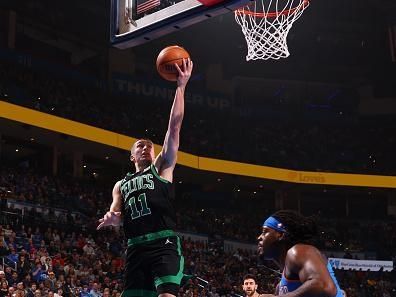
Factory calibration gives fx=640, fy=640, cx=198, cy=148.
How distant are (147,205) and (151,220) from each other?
0.12 meters

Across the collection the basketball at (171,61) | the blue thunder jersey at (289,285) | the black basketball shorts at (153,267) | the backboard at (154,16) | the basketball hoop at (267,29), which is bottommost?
the blue thunder jersey at (289,285)

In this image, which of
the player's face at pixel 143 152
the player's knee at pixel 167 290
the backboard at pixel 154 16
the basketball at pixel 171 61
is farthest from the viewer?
the backboard at pixel 154 16

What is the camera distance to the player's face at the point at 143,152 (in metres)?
5.05

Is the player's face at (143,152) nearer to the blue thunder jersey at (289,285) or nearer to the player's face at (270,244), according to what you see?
the player's face at (270,244)

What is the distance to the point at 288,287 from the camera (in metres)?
3.59

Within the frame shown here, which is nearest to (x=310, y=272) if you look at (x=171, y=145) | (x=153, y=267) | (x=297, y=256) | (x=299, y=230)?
(x=297, y=256)

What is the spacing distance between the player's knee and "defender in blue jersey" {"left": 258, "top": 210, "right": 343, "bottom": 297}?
950 millimetres

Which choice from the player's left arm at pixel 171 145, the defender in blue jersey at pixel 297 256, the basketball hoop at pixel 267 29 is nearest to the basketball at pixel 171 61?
the player's left arm at pixel 171 145

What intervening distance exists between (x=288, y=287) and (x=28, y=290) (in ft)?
32.7

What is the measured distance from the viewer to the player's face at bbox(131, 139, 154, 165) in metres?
5.05

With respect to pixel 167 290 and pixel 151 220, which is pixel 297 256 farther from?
pixel 151 220

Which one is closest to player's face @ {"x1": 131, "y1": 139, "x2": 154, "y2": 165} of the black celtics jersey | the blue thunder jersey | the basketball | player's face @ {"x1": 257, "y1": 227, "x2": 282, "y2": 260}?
the black celtics jersey

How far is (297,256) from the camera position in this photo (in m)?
3.50

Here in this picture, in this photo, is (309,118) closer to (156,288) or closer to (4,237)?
(4,237)
